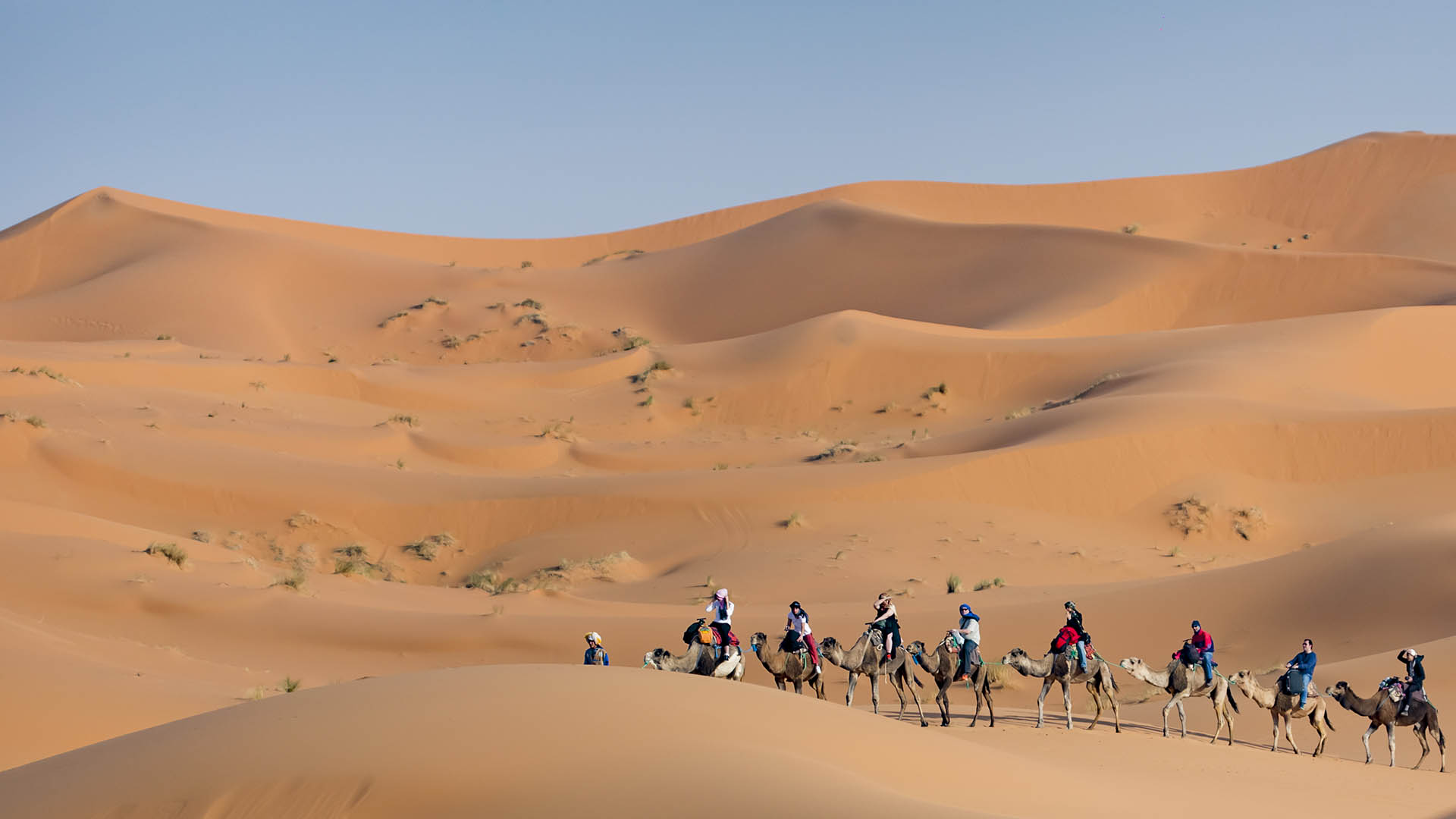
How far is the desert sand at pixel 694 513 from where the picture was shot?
30.1 feet

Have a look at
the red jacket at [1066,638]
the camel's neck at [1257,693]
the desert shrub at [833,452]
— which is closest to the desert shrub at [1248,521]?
the desert shrub at [833,452]

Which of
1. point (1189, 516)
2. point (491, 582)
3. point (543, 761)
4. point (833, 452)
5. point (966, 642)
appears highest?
point (833, 452)

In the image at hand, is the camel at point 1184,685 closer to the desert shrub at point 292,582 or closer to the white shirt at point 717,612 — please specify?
the white shirt at point 717,612

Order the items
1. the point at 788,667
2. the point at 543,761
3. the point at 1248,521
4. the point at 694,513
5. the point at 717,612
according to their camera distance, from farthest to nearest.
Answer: the point at 1248,521 → the point at 694,513 → the point at 788,667 → the point at 717,612 → the point at 543,761

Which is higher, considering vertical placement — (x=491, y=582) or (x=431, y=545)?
(x=431, y=545)

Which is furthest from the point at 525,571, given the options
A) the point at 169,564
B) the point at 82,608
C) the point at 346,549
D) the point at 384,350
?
the point at 384,350

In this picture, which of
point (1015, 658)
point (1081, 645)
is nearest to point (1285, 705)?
point (1081, 645)

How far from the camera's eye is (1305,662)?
1455 centimetres

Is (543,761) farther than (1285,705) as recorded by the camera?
No

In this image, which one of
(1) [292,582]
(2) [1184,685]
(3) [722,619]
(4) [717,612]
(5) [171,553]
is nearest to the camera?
(4) [717,612]

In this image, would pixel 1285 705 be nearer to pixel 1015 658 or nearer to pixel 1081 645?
pixel 1081 645

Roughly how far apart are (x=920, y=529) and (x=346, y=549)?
1211 centimetres

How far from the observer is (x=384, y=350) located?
6291 cm

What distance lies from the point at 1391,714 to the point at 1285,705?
105cm
